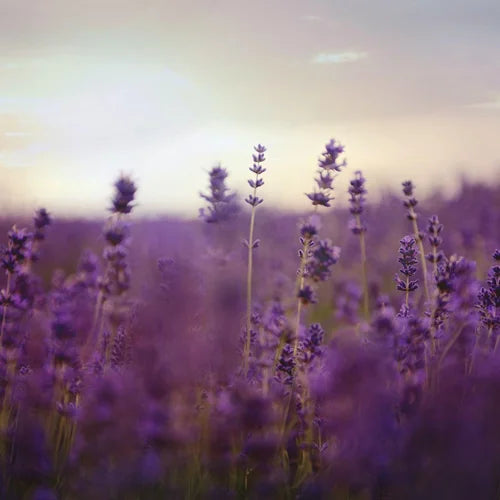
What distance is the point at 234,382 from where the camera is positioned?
239 centimetres

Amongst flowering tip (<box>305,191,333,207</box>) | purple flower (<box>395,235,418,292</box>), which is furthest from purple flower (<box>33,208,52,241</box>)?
purple flower (<box>395,235,418,292</box>)

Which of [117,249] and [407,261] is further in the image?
[407,261]

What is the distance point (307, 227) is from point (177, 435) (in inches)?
44.2

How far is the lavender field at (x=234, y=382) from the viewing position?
72.8 inches

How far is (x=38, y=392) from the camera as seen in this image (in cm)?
248

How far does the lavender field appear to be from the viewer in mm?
1850

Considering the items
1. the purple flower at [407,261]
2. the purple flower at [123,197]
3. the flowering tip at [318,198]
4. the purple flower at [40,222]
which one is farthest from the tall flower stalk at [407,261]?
the purple flower at [40,222]

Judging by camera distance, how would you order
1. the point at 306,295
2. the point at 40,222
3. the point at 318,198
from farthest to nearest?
the point at 40,222 < the point at 318,198 < the point at 306,295

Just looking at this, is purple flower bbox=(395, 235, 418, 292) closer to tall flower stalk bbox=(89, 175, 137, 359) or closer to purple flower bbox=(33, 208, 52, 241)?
tall flower stalk bbox=(89, 175, 137, 359)

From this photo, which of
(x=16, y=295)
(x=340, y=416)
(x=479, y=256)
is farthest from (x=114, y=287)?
(x=479, y=256)

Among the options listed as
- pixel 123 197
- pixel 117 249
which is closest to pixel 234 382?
pixel 117 249

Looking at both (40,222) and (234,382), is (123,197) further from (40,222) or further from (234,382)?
(234,382)

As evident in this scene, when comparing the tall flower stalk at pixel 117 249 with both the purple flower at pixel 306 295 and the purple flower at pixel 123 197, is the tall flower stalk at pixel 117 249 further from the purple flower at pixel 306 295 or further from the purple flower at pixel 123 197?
the purple flower at pixel 306 295

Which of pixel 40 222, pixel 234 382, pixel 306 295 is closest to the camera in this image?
pixel 234 382
